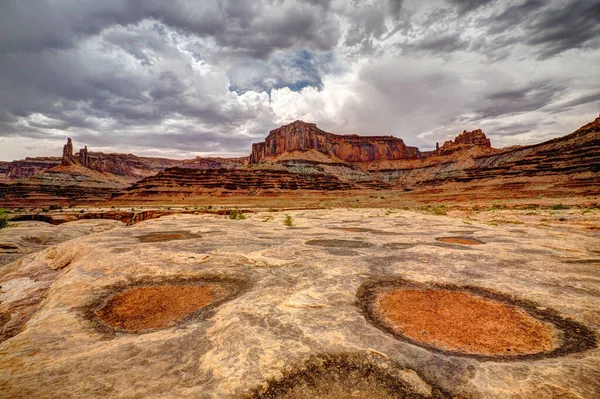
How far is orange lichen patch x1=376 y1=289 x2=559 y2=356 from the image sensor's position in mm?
2885

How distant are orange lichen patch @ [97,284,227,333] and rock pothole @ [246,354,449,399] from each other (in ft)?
6.18

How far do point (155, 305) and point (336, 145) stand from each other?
6802 inches

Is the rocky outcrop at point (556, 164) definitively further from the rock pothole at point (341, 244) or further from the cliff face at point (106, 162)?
the cliff face at point (106, 162)

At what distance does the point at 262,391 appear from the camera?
6.79 ft

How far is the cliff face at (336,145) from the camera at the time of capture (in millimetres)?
155250

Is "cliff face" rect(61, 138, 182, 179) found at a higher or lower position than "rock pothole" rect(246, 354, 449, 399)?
higher

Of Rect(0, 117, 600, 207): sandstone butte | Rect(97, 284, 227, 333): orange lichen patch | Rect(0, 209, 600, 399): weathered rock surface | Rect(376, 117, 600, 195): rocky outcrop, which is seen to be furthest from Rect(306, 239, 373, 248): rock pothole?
Rect(0, 117, 600, 207): sandstone butte

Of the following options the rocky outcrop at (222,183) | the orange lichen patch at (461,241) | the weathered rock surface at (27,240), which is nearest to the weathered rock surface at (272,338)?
the orange lichen patch at (461,241)

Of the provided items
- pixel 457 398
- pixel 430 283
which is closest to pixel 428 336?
pixel 457 398

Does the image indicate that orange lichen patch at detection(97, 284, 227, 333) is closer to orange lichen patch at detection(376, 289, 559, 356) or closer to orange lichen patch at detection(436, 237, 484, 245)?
orange lichen patch at detection(376, 289, 559, 356)

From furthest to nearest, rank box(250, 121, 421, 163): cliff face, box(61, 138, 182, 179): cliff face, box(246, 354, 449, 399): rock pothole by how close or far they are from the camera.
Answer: box(250, 121, 421, 163): cliff face, box(61, 138, 182, 179): cliff face, box(246, 354, 449, 399): rock pothole

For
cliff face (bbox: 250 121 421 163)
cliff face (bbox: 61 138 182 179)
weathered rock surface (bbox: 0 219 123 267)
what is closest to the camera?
weathered rock surface (bbox: 0 219 123 267)

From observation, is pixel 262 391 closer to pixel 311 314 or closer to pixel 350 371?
pixel 350 371

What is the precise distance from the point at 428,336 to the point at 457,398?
Answer: 1.13 metres
